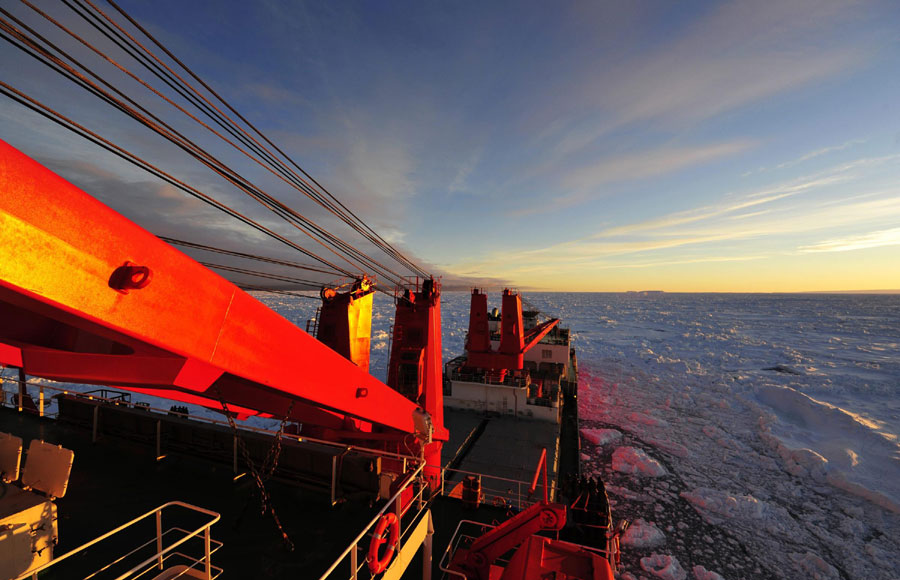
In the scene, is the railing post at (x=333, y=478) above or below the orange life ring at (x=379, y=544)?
below

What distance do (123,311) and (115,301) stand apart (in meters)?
0.08

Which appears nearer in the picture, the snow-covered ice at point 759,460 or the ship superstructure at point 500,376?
the snow-covered ice at point 759,460

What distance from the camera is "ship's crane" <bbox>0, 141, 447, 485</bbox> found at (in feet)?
6.21

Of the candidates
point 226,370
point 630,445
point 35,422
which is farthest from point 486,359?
point 226,370

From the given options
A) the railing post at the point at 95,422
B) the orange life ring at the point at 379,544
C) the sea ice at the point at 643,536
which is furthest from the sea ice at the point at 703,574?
the railing post at the point at 95,422

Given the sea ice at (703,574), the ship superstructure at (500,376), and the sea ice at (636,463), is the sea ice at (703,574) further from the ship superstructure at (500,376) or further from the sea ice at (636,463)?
the ship superstructure at (500,376)

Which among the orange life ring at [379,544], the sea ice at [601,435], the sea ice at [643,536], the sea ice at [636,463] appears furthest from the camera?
the sea ice at [601,435]

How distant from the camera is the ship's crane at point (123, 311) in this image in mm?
1894

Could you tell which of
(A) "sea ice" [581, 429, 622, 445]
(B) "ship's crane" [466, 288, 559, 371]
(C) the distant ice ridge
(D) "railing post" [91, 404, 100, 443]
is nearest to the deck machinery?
(D) "railing post" [91, 404, 100, 443]

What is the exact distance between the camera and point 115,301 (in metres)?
2.22

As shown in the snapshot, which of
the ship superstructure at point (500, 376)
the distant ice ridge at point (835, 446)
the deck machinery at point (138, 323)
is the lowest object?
the distant ice ridge at point (835, 446)

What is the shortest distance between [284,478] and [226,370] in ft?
16.4

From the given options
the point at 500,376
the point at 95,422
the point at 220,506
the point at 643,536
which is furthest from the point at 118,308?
the point at 500,376

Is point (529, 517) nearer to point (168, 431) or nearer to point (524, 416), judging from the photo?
point (168, 431)
